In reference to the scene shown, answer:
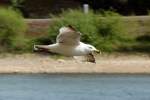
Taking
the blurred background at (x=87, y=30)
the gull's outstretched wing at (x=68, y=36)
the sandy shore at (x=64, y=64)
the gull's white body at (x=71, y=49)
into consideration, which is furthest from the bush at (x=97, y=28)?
the gull's outstretched wing at (x=68, y=36)

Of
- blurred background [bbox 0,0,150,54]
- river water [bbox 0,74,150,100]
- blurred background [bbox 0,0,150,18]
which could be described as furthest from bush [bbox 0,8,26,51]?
blurred background [bbox 0,0,150,18]

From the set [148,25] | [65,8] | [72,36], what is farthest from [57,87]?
[72,36]

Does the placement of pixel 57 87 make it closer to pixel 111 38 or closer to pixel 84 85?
pixel 84 85

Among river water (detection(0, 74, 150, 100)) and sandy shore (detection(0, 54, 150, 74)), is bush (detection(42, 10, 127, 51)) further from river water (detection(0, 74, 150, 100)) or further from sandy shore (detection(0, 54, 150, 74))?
river water (detection(0, 74, 150, 100))

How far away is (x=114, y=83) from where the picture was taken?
3002 centimetres

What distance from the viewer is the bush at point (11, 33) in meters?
32.1

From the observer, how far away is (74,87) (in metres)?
29.0

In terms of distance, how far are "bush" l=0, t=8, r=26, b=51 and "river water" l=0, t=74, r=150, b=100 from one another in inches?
49.2

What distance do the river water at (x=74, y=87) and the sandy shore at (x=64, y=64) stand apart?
253mm

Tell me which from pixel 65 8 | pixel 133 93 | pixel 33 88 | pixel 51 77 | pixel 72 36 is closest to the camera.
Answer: pixel 72 36

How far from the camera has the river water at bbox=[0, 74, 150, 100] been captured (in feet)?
83.4

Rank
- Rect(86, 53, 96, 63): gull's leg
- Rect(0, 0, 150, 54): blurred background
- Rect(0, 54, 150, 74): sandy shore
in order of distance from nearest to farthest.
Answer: Rect(86, 53, 96, 63): gull's leg, Rect(0, 54, 150, 74): sandy shore, Rect(0, 0, 150, 54): blurred background

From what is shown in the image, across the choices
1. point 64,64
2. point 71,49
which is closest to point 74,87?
point 64,64

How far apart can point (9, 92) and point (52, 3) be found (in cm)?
1236
